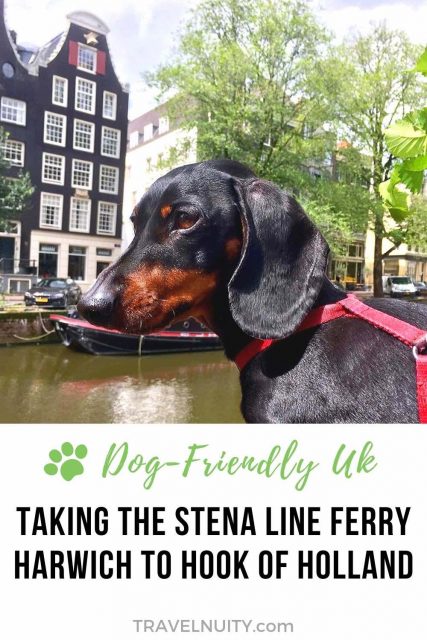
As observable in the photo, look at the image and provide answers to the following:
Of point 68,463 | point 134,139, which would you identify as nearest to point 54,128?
point 134,139

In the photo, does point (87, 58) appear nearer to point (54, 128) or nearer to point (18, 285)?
point (54, 128)

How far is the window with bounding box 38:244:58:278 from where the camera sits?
2014 cm

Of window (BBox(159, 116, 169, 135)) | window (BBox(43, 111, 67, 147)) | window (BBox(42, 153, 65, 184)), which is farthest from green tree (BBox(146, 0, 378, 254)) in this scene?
window (BBox(42, 153, 65, 184))

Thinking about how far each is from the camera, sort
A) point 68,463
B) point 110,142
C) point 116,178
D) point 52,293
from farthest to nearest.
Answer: point 116,178
point 110,142
point 52,293
point 68,463

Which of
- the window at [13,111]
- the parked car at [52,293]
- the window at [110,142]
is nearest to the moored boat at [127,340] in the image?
the parked car at [52,293]

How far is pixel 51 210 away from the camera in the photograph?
20172mm

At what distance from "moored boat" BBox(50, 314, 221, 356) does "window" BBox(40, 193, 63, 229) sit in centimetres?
1128

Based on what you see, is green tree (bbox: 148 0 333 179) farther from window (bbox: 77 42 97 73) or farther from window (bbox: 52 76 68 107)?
window (bbox: 52 76 68 107)

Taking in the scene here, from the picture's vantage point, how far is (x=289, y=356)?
32.5 inches

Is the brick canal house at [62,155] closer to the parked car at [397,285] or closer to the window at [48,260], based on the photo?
the window at [48,260]

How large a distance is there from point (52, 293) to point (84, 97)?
7744mm

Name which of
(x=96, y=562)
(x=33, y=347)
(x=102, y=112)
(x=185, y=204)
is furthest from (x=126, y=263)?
(x=102, y=112)

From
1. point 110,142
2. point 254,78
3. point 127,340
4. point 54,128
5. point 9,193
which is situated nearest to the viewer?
point 127,340

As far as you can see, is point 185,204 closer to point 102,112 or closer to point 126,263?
point 126,263
